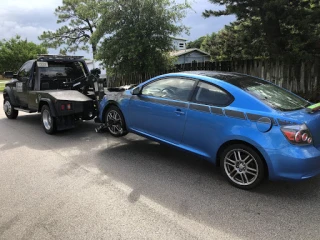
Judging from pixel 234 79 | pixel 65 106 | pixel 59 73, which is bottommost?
pixel 65 106

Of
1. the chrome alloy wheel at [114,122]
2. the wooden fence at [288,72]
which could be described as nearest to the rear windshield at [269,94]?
the chrome alloy wheel at [114,122]

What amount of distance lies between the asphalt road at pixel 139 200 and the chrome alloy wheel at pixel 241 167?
17 cm

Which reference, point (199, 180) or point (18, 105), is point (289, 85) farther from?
point (18, 105)

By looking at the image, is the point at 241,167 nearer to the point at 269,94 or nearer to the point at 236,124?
the point at 236,124

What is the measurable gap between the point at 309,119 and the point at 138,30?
8.33 metres

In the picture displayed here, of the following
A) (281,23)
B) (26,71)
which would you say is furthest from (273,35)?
(26,71)

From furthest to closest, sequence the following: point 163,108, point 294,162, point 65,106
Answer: point 65,106 < point 163,108 < point 294,162

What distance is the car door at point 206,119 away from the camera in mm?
3938

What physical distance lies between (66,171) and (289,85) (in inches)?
270

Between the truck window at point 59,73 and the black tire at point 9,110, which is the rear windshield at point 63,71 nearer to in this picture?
the truck window at point 59,73

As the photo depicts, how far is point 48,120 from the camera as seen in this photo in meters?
7.12

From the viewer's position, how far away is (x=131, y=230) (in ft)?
9.78

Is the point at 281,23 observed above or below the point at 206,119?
above

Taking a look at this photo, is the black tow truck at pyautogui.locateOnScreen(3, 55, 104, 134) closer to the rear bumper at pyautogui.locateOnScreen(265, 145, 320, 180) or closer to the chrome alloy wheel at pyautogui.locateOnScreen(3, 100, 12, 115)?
the chrome alloy wheel at pyautogui.locateOnScreen(3, 100, 12, 115)
